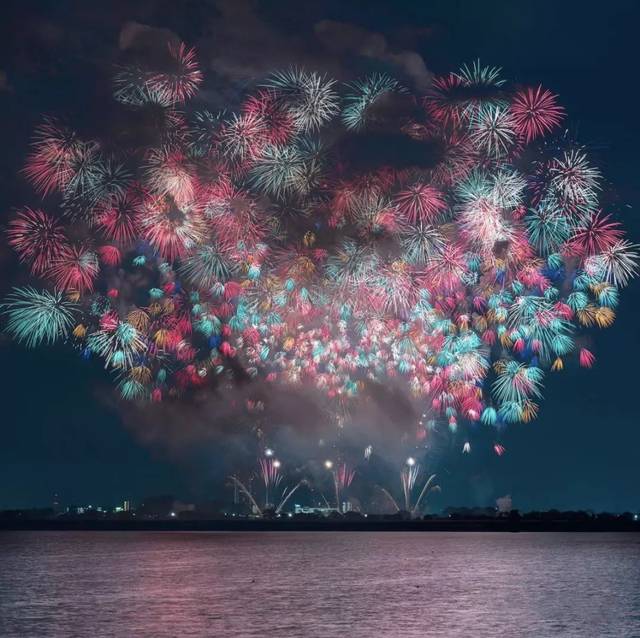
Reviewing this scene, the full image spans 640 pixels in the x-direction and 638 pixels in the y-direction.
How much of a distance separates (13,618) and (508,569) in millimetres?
37893

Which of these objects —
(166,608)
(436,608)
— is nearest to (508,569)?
(436,608)

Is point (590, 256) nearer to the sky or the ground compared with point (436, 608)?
nearer to the sky

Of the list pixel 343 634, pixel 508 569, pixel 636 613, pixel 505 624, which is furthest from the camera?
pixel 508 569

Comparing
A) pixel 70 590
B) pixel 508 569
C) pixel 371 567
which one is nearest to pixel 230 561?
pixel 371 567

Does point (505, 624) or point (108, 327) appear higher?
point (108, 327)

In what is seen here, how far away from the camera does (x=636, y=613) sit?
3700 centimetres

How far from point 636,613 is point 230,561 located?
4491 centimetres

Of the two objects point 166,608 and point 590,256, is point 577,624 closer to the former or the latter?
point 166,608

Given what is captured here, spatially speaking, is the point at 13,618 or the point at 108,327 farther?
the point at 108,327

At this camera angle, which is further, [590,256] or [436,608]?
[590,256]

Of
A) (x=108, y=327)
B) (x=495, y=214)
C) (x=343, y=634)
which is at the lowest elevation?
(x=343, y=634)

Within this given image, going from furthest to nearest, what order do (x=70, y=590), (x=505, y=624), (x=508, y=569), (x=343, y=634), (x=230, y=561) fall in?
(x=230, y=561) < (x=508, y=569) < (x=70, y=590) < (x=505, y=624) < (x=343, y=634)

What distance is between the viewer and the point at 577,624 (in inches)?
1294

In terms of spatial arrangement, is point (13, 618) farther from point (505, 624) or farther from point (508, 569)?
point (508, 569)
